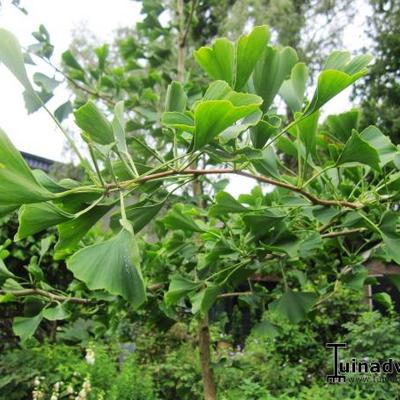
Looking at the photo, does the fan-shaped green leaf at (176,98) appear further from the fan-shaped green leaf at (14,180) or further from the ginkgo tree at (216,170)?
the fan-shaped green leaf at (14,180)

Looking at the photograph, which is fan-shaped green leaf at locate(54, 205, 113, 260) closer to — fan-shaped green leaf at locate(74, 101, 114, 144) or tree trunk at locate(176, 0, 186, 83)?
fan-shaped green leaf at locate(74, 101, 114, 144)

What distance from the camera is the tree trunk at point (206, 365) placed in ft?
5.71

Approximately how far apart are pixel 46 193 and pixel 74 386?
291 centimetres

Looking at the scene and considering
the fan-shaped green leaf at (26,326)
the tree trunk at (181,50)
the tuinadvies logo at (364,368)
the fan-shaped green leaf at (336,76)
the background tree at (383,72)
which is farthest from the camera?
the background tree at (383,72)

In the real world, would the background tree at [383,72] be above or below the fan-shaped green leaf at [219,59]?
above

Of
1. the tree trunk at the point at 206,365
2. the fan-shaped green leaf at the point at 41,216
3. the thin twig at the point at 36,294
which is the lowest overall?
the tree trunk at the point at 206,365

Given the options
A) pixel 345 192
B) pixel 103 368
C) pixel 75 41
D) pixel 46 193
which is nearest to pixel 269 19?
pixel 75 41

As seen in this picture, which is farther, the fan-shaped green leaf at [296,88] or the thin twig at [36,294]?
the thin twig at [36,294]

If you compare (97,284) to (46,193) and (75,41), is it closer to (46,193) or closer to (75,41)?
(46,193)

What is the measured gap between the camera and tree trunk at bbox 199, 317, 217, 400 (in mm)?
1742

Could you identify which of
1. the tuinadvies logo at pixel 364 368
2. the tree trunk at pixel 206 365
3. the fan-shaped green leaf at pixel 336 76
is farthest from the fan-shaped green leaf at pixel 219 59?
the tuinadvies logo at pixel 364 368

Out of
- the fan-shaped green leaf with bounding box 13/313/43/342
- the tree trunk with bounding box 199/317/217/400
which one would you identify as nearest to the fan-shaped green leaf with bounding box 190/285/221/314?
the fan-shaped green leaf with bounding box 13/313/43/342

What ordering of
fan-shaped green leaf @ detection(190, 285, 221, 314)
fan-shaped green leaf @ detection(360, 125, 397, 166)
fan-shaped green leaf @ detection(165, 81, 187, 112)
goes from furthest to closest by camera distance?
fan-shaped green leaf @ detection(190, 285, 221, 314), fan-shaped green leaf @ detection(360, 125, 397, 166), fan-shaped green leaf @ detection(165, 81, 187, 112)

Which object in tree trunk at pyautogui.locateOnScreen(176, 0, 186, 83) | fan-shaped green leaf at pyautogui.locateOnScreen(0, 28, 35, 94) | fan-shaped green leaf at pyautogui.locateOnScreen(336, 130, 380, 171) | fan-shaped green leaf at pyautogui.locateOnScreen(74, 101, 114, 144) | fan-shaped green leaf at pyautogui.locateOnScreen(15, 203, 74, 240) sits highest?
tree trunk at pyautogui.locateOnScreen(176, 0, 186, 83)
